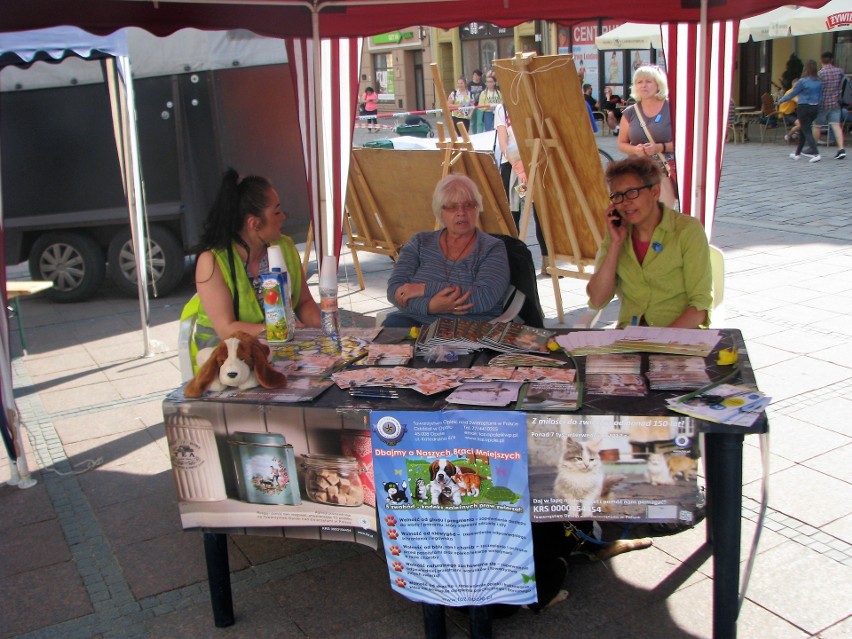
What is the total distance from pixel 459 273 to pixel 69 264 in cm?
523

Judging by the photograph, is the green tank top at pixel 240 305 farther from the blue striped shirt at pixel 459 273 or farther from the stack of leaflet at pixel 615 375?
the stack of leaflet at pixel 615 375

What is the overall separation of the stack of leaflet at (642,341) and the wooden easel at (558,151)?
2638mm

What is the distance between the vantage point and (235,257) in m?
3.57

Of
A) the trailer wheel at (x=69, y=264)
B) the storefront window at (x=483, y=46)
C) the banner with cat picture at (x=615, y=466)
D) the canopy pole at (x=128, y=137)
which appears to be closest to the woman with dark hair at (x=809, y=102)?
the trailer wheel at (x=69, y=264)

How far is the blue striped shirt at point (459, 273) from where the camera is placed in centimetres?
378

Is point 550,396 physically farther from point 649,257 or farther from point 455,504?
point 649,257

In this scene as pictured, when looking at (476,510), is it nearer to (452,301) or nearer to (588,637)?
(588,637)

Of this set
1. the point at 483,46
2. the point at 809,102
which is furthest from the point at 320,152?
the point at 483,46

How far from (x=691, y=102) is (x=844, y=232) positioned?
3.90 metres

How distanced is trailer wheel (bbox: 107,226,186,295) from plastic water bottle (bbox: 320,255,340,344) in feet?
14.5

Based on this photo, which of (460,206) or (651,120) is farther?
(651,120)

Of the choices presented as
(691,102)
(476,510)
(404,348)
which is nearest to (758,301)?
(691,102)

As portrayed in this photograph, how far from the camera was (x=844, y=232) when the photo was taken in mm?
7996

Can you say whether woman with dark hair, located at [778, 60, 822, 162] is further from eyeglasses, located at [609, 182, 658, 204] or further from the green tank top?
the green tank top
